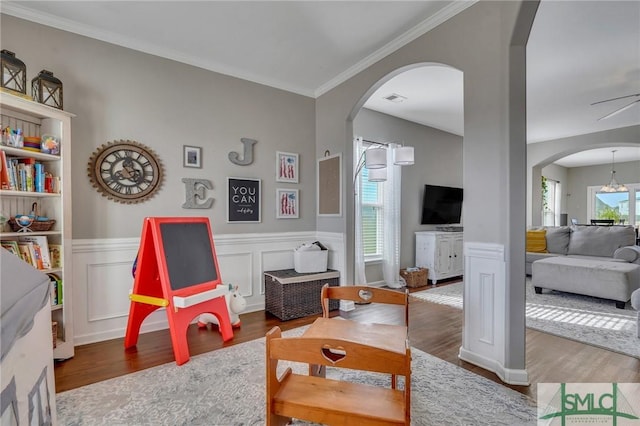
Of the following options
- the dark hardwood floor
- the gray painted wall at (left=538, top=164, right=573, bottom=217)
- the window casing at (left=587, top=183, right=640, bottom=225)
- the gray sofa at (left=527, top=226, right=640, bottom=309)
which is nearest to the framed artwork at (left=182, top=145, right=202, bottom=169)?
the dark hardwood floor

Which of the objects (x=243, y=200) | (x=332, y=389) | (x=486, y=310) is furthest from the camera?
(x=243, y=200)

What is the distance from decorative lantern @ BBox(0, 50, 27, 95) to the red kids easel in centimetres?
128

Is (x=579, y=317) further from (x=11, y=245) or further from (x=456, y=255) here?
(x=11, y=245)

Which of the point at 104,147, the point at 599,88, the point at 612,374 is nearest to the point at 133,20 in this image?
the point at 104,147

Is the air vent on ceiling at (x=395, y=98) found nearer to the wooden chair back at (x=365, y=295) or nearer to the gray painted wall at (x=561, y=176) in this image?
the wooden chair back at (x=365, y=295)

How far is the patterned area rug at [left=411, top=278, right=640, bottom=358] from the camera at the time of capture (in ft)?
8.70

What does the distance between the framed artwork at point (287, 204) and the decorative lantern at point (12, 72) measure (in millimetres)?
2344

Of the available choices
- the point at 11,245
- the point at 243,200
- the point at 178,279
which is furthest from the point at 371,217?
the point at 11,245

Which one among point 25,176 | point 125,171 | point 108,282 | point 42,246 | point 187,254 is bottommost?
point 108,282

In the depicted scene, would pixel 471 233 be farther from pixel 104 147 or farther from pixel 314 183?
pixel 104 147

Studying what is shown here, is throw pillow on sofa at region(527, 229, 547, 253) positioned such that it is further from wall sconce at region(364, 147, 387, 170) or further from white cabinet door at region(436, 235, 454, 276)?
wall sconce at region(364, 147, 387, 170)

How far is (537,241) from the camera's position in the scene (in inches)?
208

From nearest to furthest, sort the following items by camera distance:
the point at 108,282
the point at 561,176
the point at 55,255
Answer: the point at 55,255 → the point at 108,282 → the point at 561,176

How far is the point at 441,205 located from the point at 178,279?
4.79 meters
